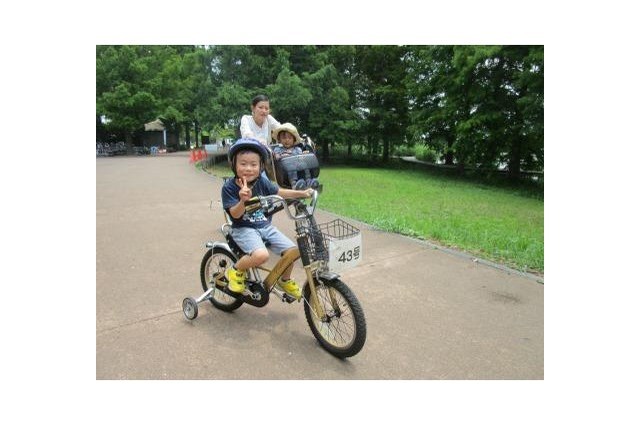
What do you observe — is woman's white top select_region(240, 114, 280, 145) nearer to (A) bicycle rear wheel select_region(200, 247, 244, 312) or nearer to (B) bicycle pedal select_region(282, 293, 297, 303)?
(A) bicycle rear wheel select_region(200, 247, 244, 312)

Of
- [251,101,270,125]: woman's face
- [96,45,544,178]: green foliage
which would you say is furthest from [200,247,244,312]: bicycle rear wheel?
[96,45,544,178]: green foliage

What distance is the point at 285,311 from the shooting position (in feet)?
11.9

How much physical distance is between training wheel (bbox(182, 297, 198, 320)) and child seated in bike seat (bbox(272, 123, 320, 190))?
127cm

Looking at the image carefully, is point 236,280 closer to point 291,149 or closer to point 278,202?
point 278,202

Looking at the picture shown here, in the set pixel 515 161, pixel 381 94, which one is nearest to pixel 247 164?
A: pixel 515 161

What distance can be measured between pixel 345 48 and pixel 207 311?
2111cm

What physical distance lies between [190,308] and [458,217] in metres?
6.05

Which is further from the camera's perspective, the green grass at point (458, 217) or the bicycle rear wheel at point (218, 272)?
the green grass at point (458, 217)

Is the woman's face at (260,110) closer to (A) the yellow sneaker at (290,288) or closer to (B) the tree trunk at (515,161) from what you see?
(A) the yellow sneaker at (290,288)

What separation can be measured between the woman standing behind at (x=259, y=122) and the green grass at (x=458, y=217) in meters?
3.03

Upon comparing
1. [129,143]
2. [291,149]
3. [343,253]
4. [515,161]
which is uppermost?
[129,143]

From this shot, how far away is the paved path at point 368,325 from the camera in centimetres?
283

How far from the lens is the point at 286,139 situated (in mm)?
3615

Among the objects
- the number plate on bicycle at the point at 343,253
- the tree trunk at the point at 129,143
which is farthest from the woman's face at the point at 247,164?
the tree trunk at the point at 129,143
